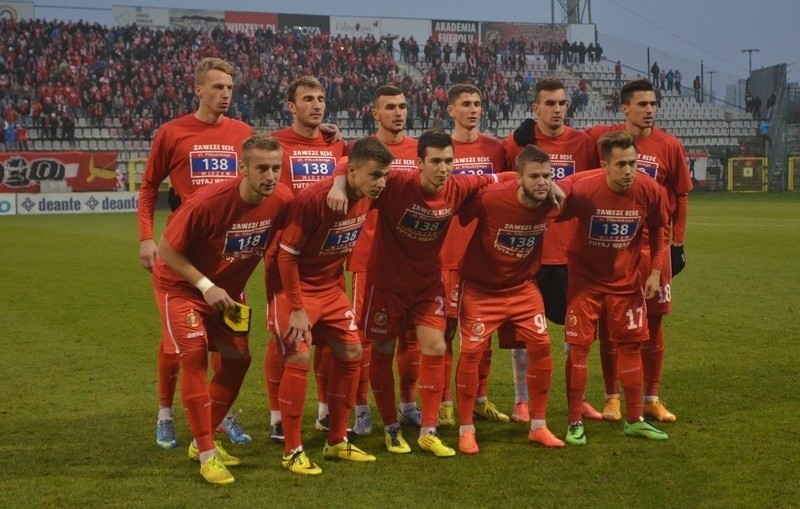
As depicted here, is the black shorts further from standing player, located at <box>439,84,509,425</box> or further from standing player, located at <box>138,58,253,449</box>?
standing player, located at <box>138,58,253,449</box>

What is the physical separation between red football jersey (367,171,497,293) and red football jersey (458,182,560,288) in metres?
0.14

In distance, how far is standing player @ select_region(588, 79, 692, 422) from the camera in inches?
292

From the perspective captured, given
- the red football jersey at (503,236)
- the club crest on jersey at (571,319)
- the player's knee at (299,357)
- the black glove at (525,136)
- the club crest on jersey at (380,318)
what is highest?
the black glove at (525,136)

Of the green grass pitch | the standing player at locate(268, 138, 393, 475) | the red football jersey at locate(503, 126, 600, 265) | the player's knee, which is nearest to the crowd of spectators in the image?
the green grass pitch

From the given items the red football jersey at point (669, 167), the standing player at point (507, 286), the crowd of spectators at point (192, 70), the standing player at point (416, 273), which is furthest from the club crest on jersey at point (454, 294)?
the crowd of spectators at point (192, 70)

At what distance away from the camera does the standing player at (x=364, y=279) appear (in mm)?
7086

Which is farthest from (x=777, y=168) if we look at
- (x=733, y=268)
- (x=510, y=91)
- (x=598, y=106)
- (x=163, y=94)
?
(x=733, y=268)

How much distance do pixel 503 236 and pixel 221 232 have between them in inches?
73.3

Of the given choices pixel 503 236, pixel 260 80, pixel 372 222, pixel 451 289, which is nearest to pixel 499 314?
pixel 503 236

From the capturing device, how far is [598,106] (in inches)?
1984

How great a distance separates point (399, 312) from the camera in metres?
6.66

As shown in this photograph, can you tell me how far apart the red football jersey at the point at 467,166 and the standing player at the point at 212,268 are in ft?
5.45

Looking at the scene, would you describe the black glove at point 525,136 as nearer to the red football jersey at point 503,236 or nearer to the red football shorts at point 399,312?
the red football jersey at point 503,236

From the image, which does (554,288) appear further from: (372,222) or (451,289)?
(372,222)
